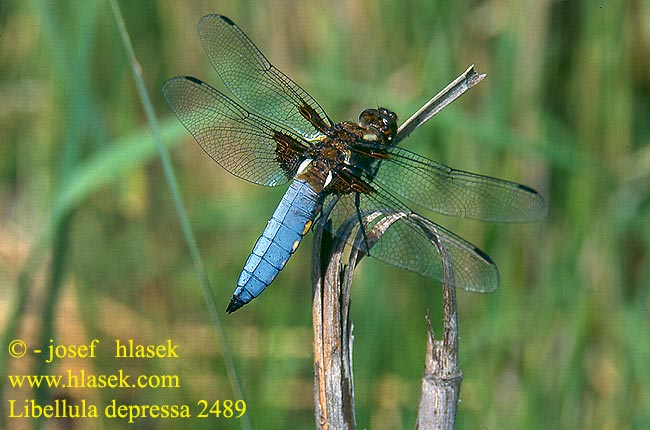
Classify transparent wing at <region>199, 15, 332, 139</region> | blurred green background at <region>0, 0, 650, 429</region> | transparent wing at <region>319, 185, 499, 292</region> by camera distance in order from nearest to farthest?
1. transparent wing at <region>319, 185, 499, 292</region>
2. transparent wing at <region>199, 15, 332, 139</region>
3. blurred green background at <region>0, 0, 650, 429</region>

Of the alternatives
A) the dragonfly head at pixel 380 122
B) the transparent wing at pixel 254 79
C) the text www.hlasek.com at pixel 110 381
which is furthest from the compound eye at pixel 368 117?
the text www.hlasek.com at pixel 110 381

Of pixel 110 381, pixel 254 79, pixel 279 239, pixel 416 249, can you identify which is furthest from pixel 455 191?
pixel 110 381

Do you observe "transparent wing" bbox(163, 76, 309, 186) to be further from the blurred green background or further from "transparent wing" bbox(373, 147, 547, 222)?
the blurred green background

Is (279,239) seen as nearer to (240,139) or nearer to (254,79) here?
(240,139)

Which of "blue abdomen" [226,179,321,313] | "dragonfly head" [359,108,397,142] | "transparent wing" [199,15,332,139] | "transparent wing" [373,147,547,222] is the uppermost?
"transparent wing" [199,15,332,139]

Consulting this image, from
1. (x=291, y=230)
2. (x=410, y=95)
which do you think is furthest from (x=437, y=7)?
(x=291, y=230)

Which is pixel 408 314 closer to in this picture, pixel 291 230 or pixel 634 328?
pixel 634 328

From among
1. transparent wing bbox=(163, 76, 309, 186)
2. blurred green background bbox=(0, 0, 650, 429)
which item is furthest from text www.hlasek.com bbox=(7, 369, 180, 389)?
transparent wing bbox=(163, 76, 309, 186)

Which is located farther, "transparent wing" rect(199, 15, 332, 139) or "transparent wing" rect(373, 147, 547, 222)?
"transparent wing" rect(199, 15, 332, 139)
